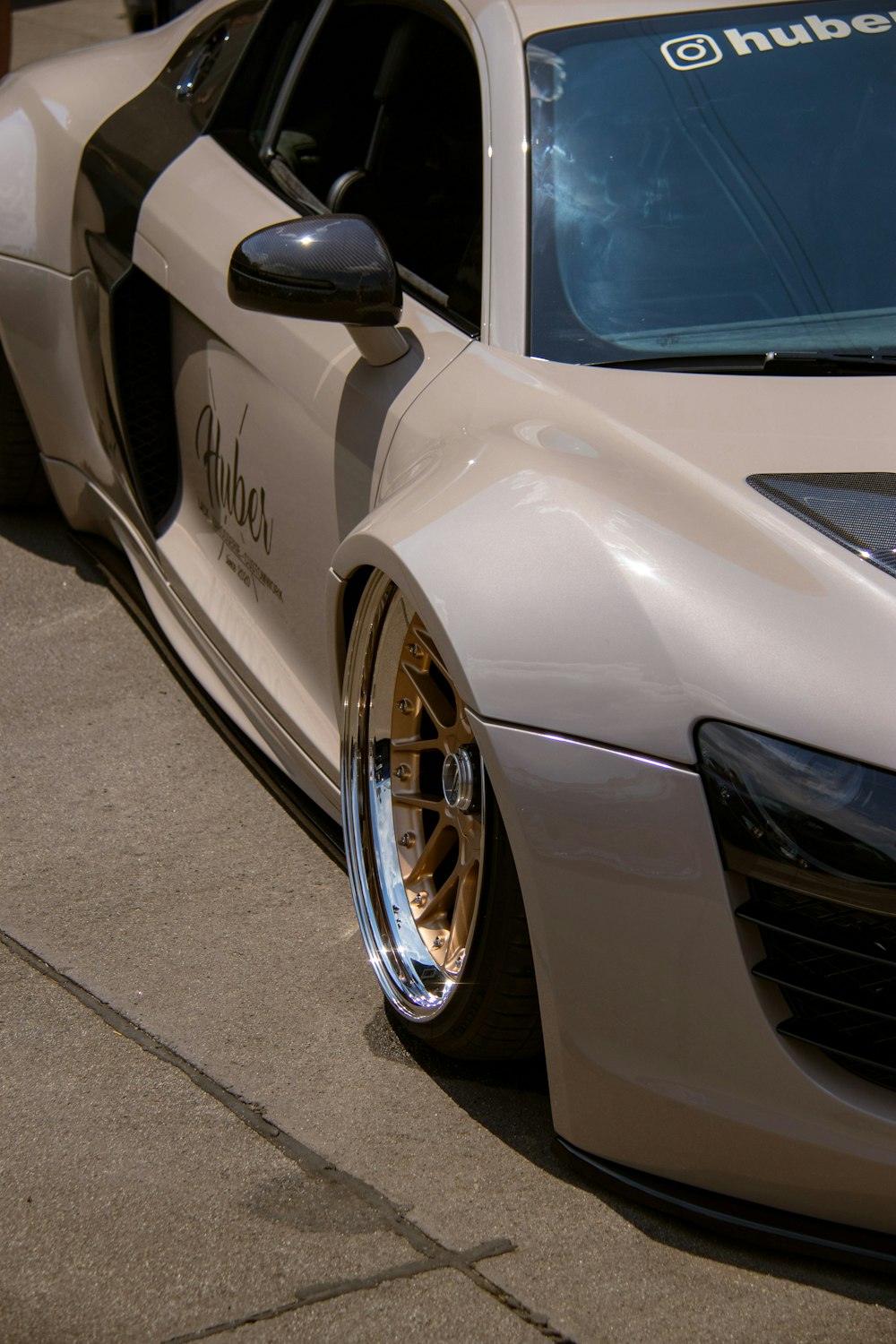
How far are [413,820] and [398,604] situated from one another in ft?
1.27

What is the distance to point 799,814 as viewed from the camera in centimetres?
175

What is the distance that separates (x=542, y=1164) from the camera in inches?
85.5

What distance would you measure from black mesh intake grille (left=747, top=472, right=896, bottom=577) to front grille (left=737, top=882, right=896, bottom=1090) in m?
0.39

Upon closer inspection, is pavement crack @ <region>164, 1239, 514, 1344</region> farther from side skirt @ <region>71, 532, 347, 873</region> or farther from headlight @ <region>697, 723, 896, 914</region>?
Result: side skirt @ <region>71, 532, 347, 873</region>

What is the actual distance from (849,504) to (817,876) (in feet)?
1.57

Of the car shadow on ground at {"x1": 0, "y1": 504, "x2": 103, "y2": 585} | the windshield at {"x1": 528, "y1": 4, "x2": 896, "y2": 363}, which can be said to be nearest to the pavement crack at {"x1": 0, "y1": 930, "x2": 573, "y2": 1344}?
the windshield at {"x1": 528, "y1": 4, "x2": 896, "y2": 363}

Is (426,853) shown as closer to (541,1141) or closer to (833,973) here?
(541,1141)

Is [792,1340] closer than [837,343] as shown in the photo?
Yes

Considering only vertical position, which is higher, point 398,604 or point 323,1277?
point 398,604

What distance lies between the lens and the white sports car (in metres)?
1.80

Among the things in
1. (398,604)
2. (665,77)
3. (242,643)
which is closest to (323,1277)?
(398,604)

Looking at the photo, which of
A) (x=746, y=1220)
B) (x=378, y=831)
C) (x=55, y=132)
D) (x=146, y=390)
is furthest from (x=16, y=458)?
(x=746, y=1220)

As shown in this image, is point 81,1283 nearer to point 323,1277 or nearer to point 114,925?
point 323,1277

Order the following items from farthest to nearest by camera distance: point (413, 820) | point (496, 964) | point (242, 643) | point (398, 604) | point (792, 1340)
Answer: point (242, 643), point (413, 820), point (398, 604), point (496, 964), point (792, 1340)
